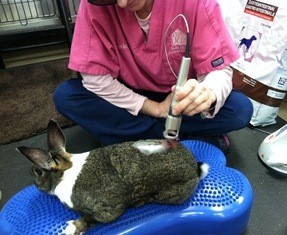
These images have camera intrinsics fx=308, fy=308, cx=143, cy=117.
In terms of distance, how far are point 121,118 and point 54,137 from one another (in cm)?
33

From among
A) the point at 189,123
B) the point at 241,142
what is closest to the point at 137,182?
the point at 189,123

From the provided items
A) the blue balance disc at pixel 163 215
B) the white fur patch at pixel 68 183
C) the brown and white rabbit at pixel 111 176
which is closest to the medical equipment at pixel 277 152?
the blue balance disc at pixel 163 215

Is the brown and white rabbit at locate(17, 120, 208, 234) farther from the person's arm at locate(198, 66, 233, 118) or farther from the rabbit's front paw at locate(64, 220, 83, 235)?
the person's arm at locate(198, 66, 233, 118)

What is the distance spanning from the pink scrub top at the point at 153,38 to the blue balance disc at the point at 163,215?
35 cm

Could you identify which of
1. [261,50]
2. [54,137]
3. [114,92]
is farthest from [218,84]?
[261,50]

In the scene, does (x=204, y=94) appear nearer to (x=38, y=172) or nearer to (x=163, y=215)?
(x=163, y=215)

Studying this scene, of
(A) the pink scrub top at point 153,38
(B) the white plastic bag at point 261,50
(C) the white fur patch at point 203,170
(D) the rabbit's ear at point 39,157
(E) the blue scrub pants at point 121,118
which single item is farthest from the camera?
(B) the white plastic bag at point 261,50

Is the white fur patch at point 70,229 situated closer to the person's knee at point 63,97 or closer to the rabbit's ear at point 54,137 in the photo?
the rabbit's ear at point 54,137

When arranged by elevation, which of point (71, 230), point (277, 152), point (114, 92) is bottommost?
point (277, 152)

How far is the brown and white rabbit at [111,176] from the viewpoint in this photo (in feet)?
2.23

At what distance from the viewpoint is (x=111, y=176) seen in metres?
0.69

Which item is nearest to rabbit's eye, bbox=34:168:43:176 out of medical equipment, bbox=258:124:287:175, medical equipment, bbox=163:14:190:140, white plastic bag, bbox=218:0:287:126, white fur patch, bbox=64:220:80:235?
white fur patch, bbox=64:220:80:235

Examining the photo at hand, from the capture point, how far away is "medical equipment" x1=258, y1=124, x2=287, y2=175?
1.06 meters

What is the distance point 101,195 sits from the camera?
675 mm
